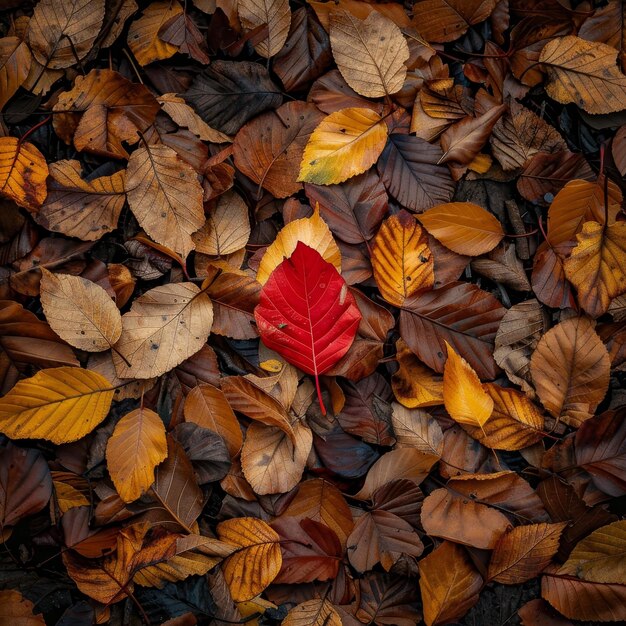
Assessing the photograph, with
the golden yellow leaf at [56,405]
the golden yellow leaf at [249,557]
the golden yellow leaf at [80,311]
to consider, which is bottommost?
the golden yellow leaf at [249,557]

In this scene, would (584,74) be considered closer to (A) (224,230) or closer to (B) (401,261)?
(B) (401,261)

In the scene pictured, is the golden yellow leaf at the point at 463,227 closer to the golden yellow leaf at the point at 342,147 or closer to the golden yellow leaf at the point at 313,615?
the golden yellow leaf at the point at 342,147

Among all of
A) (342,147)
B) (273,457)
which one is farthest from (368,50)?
(273,457)

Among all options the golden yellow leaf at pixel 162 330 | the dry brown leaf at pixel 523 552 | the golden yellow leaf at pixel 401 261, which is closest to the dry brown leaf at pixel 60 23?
the golden yellow leaf at pixel 162 330

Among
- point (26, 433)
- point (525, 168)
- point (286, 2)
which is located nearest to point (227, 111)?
point (286, 2)

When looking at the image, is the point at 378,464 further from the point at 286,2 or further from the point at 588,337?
the point at 286,2

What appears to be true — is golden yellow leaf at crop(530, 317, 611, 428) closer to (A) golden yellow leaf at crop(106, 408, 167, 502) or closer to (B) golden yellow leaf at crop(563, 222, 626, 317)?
(B) golden yellow leaf at crop(563, 222, 626, 317)

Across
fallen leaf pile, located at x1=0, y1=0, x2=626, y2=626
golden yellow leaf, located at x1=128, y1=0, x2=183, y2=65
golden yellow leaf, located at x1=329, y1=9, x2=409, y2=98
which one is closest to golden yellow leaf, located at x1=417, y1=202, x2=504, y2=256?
fallen leaf pile, located at x1=0, y1=0, x2=626, y2=626
